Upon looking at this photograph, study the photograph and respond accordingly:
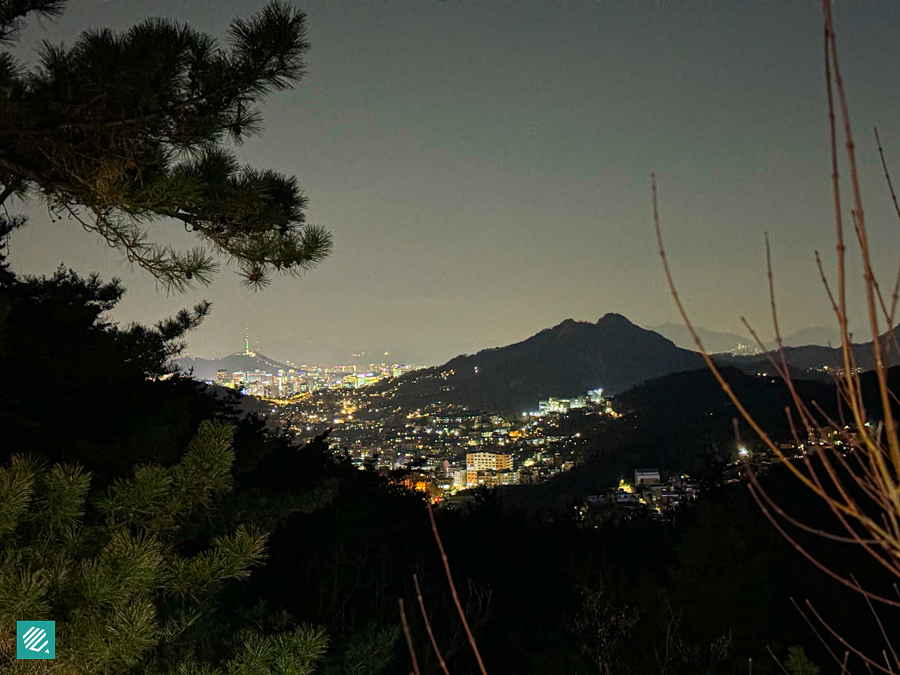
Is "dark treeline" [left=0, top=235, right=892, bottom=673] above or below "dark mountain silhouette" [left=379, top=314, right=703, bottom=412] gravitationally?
below

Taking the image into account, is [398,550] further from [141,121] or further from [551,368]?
[551,368]

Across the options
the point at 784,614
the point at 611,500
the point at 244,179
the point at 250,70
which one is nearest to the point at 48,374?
the point at 244,179

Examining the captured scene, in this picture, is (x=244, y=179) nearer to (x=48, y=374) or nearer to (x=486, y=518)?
(x=48, y=374)

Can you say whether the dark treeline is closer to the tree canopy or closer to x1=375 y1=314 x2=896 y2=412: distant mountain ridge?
the tree canopy

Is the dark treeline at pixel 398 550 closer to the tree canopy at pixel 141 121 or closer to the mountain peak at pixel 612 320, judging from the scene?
the tree canopy at pixel 141 121

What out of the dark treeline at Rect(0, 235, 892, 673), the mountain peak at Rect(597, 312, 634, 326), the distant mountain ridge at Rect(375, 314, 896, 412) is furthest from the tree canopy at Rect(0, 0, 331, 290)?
the mountain peak at Rect(597, 312, 634, 326)
